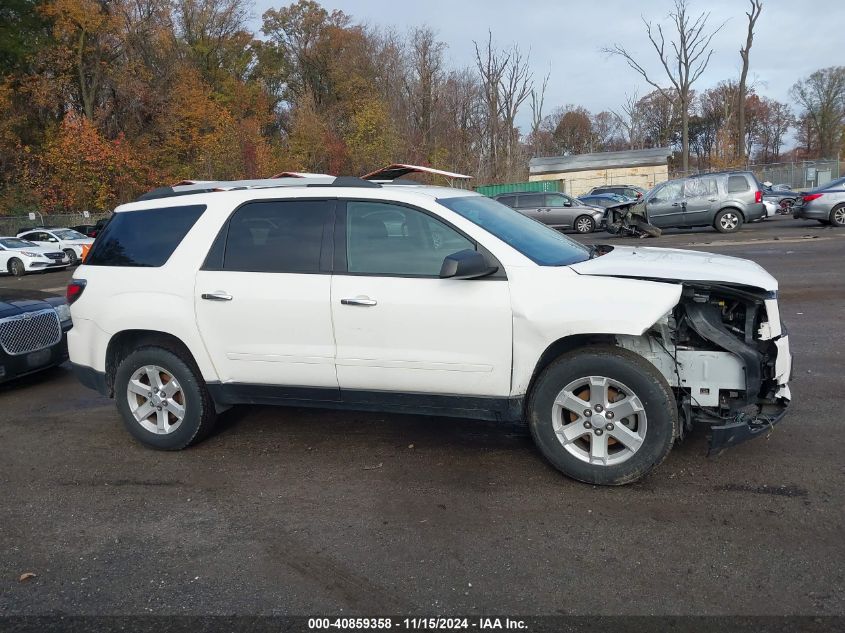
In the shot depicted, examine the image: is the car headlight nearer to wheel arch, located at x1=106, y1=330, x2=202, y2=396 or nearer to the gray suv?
wheel arch, located at x1=106, y1=330, x2=202, y2=396

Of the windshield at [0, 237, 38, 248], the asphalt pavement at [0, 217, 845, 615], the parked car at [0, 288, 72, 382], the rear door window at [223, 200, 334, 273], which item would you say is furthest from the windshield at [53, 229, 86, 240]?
the rear door window at [223, 200, 334, 273]

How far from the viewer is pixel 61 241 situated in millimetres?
25578

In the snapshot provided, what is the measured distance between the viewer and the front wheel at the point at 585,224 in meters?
25.8

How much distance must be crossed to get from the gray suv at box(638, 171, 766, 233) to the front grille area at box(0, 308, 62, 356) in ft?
57.3

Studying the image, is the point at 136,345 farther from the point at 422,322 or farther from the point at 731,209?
the point at 731,209

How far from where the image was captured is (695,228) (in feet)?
76.3

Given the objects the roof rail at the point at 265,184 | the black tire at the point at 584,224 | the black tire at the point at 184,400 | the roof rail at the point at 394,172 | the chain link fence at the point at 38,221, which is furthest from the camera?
the chain link fence at the point at 38,221

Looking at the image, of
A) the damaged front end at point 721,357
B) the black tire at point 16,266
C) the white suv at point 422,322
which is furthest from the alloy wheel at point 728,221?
the black tire at point 16,266

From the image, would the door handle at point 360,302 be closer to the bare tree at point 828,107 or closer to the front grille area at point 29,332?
the front grille area at point 29,332

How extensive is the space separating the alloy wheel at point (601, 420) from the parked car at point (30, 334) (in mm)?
5581

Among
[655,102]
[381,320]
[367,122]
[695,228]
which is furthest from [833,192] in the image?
[655,102]

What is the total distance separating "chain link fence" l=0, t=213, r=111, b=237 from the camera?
126 feet

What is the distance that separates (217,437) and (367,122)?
44.0 m

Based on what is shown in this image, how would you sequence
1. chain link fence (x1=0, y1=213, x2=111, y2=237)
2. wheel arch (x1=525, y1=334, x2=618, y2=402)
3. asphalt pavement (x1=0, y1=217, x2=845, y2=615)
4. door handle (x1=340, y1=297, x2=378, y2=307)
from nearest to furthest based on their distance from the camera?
asphalt pavement (x1=0, y1=217, x2=845, y2=615), wheel arch (x1=525, y1=334, x2=618, y2=402), door handle (x1=340, y1=297, x2=378, y2=307), chain link fence (x1=0, y1=213, x2=111, y2=237)
